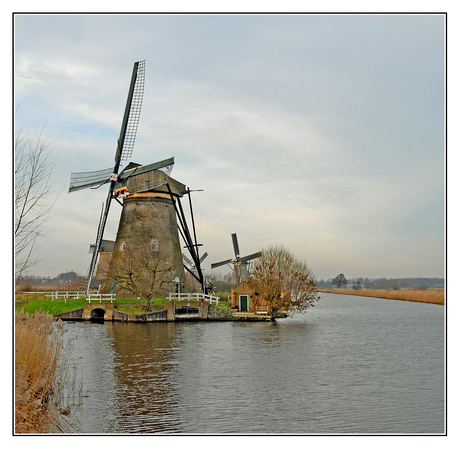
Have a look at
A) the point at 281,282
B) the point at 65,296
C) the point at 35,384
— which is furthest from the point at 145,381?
the point at 65,296

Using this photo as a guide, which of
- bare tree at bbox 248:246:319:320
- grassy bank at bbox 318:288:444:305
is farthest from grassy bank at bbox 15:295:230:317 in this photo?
grassy bank at bbox 318:288:444:305

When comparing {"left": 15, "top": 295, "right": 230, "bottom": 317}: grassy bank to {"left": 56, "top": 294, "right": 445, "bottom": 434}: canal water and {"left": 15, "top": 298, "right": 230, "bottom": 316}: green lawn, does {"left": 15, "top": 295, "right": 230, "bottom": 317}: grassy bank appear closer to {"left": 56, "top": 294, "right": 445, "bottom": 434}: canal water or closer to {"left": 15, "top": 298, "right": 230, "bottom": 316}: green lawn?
{"left": 15, "top": 298, "right": 230, "bottom": 316}: green lawn

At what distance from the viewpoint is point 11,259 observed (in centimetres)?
584

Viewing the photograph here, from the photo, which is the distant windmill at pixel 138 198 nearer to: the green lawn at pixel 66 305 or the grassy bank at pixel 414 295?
the green lawn at pixel 66 305

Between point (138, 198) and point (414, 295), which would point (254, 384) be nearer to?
point (138, 198)

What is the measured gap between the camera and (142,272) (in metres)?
27.9

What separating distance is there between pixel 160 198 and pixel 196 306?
287 inches

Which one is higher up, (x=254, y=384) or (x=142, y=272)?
(x=142, y=272)

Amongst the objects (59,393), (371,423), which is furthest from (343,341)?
(59,393)

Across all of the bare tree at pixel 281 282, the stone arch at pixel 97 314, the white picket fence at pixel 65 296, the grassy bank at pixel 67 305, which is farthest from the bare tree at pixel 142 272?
the bare tree at pixel 281 282

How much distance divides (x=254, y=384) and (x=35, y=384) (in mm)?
5327

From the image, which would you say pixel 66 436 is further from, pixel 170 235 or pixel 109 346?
pixel 170 235

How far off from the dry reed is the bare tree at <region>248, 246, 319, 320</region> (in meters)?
18.7

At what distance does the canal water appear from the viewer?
7973 mm
